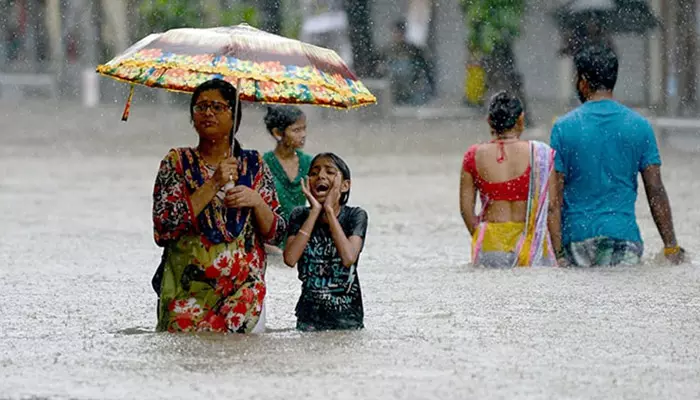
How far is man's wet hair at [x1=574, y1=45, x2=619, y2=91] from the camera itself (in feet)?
32.6

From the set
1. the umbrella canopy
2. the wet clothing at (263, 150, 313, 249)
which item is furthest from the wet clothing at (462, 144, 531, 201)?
the umbrella canopy

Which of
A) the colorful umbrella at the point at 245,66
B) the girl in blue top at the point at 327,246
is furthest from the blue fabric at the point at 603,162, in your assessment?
the girl in blue top at the point at 327,246

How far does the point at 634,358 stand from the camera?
23.7ft

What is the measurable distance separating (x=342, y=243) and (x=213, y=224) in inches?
23.3

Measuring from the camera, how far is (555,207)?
33.0 feet

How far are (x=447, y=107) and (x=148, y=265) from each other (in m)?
24.5

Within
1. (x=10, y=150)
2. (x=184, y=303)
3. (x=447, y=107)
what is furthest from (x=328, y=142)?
(x=184, y=303)

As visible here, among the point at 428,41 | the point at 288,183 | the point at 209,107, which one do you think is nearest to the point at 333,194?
the point at 209,107

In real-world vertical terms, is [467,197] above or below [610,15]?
below

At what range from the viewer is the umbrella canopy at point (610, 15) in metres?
24.6

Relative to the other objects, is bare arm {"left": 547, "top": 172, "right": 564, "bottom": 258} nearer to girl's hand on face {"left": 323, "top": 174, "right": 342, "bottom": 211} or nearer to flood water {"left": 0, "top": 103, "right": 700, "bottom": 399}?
flood water {"left": 0, "top": 103, "right": 700, "bottom": 399}

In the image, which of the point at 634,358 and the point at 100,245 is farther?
the point at 100,245

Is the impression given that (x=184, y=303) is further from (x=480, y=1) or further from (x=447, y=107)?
(x=447, y=107)

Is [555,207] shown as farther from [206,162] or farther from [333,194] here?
[206,162]
